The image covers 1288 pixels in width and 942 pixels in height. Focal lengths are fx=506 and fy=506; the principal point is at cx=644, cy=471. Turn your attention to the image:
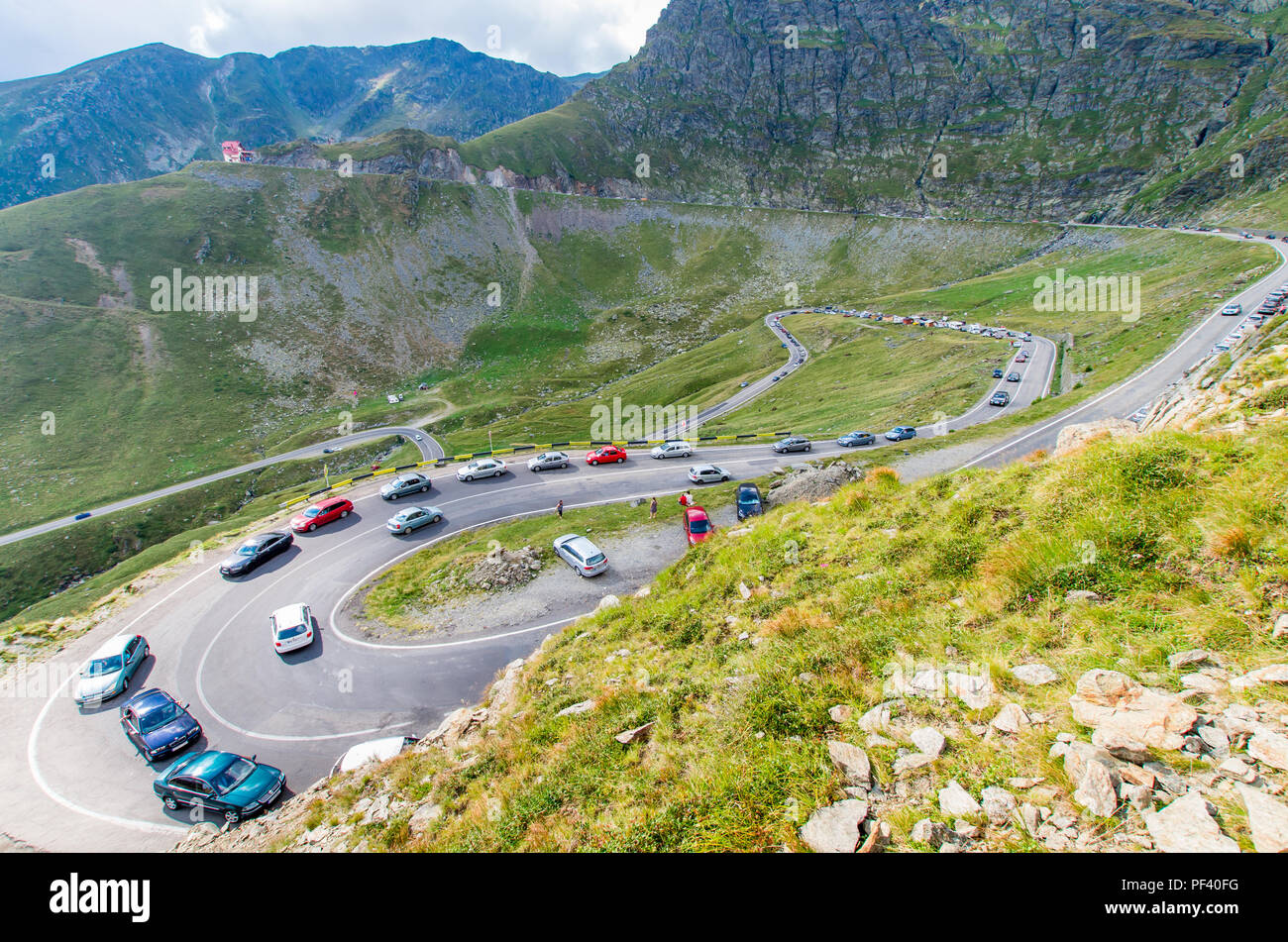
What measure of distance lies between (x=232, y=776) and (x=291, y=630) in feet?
26.1

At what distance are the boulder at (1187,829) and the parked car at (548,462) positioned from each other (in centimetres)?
4044

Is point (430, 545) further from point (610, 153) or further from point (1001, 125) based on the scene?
point (1001, 125)

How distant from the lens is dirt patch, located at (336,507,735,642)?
934 inches

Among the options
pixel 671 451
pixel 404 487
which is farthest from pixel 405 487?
pixel 671 451

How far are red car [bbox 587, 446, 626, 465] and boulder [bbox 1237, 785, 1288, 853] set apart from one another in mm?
40613

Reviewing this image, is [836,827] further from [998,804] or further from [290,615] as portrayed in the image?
[290,615]

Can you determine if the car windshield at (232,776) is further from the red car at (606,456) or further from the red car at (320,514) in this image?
the red car at (606,456)

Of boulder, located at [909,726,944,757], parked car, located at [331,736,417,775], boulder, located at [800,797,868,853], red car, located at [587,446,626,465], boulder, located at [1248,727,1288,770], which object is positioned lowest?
parked car, located at [331,736,417,775]

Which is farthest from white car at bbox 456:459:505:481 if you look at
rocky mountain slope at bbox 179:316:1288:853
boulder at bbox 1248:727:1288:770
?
boulder at bbox 1248:727:1288:770

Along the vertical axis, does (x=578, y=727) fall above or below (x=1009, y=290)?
below

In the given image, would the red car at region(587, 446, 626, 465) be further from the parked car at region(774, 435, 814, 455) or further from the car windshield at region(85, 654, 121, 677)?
the car windshield at region(85, 654, 121, 677)
